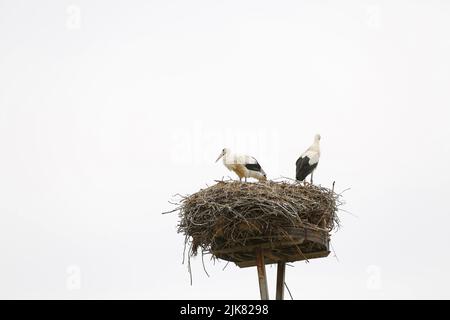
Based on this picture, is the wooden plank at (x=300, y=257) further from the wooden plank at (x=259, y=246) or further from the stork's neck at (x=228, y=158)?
the stork's neck at (x=228, y=158)

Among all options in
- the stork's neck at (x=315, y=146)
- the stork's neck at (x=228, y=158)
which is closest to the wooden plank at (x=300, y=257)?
the stork's neck at (x=228, y=158)

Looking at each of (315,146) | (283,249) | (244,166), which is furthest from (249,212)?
(315,146)

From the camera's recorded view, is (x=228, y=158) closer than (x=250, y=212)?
No

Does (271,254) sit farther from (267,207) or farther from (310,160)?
(310,160)

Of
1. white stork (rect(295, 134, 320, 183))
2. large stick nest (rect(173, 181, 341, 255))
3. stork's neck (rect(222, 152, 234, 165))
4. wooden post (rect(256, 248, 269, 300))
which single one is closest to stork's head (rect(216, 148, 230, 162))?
stork's neck (rect(222, 152, 234, 165))

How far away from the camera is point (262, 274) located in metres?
9.84

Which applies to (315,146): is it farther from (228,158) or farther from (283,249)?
(283,249)

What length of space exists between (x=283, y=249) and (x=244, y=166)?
3.30 m

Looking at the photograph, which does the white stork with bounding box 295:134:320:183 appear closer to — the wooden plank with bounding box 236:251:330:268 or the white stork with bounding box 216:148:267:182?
the white stork with bounding box 216:148:267:182

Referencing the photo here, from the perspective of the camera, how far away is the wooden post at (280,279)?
1026 centimetres

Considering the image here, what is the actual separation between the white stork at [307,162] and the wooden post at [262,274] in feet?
11.8

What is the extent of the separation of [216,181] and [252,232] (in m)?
1.43
